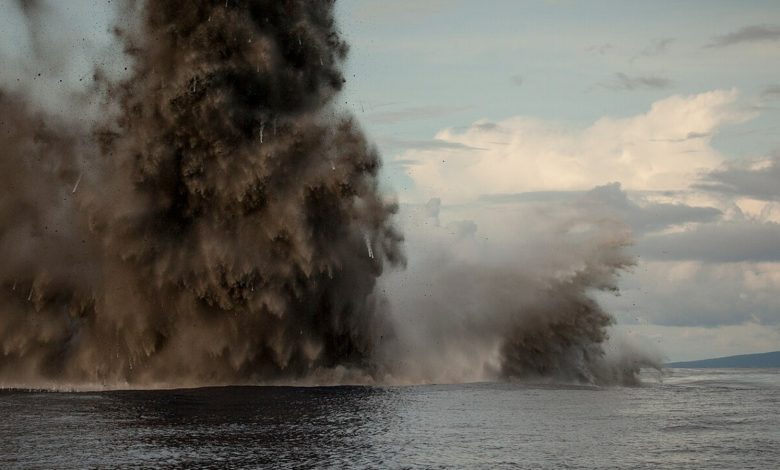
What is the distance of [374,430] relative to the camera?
42906 millimetres

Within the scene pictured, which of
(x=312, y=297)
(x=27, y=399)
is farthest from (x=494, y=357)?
(x=27, y=399)

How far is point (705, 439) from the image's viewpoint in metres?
42.6

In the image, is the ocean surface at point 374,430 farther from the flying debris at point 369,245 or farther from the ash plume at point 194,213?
the flying debris at point 369,245

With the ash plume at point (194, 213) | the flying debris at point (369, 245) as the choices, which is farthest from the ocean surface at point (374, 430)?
the flying debris at point (369, 245)

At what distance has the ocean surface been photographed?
34.9 m

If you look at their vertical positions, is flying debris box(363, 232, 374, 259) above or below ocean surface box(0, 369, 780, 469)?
above

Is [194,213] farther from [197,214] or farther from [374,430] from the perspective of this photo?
[374,430]

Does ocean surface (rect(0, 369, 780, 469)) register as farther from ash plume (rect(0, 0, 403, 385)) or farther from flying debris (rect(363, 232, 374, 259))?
flying debris (rect(363, 232, 374, 259))

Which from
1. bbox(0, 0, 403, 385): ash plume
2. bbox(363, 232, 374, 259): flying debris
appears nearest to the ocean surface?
bbox(0, 0, 403, 385): ash plume

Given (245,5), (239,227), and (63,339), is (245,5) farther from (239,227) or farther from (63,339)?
(63,339)

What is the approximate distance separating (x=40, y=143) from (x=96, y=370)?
1725cm

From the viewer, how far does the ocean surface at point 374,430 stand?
114 ft

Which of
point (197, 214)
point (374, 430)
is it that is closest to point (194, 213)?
point (197, 214)

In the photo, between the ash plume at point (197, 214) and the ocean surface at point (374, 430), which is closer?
the ocean surface at point (374, 430)
